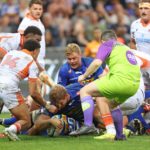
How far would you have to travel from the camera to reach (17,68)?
12.1 metres

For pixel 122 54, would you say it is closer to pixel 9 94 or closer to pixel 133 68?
pixel 133 68

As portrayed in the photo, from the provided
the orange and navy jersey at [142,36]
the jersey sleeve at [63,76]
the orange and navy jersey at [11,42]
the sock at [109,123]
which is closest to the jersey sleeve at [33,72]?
the sock at [109,123]

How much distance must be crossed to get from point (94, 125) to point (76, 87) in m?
0.74

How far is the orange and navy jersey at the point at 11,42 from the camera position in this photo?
13909 mm

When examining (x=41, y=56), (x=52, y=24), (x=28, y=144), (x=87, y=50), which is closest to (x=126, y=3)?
(x=52, y=24)

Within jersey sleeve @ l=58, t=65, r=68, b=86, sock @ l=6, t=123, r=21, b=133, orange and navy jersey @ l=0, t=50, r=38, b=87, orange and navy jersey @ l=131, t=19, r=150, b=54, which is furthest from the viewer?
orange and navy jersey @ l=131, t=19, r=150, b=54

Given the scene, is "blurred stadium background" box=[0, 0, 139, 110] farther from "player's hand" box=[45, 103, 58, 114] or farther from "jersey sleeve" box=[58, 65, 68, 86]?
"player's hand" box=[45, 103, 58, 114]

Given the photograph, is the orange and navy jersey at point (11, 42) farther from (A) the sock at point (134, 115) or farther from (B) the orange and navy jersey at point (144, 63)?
(A) the sock at point (134, 115)

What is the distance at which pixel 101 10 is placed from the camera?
2509cm

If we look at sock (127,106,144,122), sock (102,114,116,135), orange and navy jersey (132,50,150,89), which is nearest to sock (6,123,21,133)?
sock (102,114,116,135)

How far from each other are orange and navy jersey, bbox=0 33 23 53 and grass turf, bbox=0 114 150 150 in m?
2.06

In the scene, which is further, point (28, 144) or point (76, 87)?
point (76, 87)

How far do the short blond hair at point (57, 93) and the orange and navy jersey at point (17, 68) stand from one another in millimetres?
454

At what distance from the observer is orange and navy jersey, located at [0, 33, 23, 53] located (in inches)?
548
